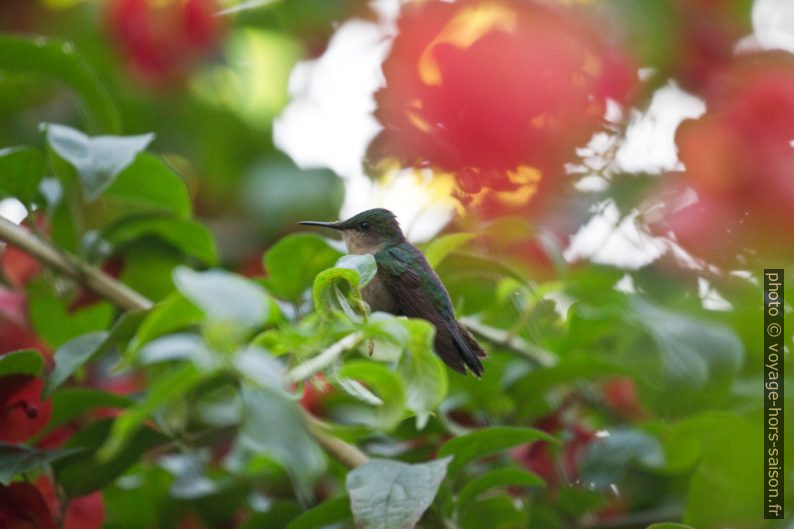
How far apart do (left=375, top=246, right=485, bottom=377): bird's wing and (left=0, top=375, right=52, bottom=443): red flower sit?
15.0 inches

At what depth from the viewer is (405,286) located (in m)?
0.82

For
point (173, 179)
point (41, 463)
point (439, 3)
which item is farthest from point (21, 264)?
point (439, 3)

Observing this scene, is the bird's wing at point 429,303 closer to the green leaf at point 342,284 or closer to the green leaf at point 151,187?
the green leaf at point 342,284

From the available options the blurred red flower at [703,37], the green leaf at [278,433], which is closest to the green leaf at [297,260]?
the green leaf at [278,433]

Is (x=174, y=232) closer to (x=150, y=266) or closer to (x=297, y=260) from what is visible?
(x=150, y=266)

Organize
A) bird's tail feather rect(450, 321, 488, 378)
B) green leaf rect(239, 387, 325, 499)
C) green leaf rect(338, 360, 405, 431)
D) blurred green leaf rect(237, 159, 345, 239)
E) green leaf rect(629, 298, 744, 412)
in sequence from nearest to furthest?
green leaf rect(239, 387, 325, 499) → green leaf rect(338, 360, 405, 431) → bird's tail feather rect(450, 321, 488, 378) → green leaf rect(629, 298, 744, 412) → blurred green leaf rect(237, 159, 345, 239)

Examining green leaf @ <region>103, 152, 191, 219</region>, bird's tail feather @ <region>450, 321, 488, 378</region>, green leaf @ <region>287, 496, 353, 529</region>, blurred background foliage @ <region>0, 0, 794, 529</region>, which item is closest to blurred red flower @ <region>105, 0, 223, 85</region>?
blurred background foliage @ <region>0, 0, 794, 529</region>

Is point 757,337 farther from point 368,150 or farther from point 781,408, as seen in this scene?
point 368,150

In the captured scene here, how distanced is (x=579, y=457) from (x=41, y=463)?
2.31 feet

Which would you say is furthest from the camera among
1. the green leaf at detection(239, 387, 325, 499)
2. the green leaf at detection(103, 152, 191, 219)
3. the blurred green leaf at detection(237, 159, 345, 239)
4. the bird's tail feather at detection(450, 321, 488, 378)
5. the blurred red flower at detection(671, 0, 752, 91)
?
the blurred green leaf at detection(237, 159, 345, 239)

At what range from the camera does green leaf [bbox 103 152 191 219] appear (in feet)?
3.68

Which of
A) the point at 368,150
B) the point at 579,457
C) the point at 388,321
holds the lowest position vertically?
the point at 579,457

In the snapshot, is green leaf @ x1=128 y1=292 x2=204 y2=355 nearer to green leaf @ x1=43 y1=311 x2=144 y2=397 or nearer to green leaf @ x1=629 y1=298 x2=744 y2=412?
green leaf @ x1=43 y1=311 x2=144 y2=397

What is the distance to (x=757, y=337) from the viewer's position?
1.23 metres
